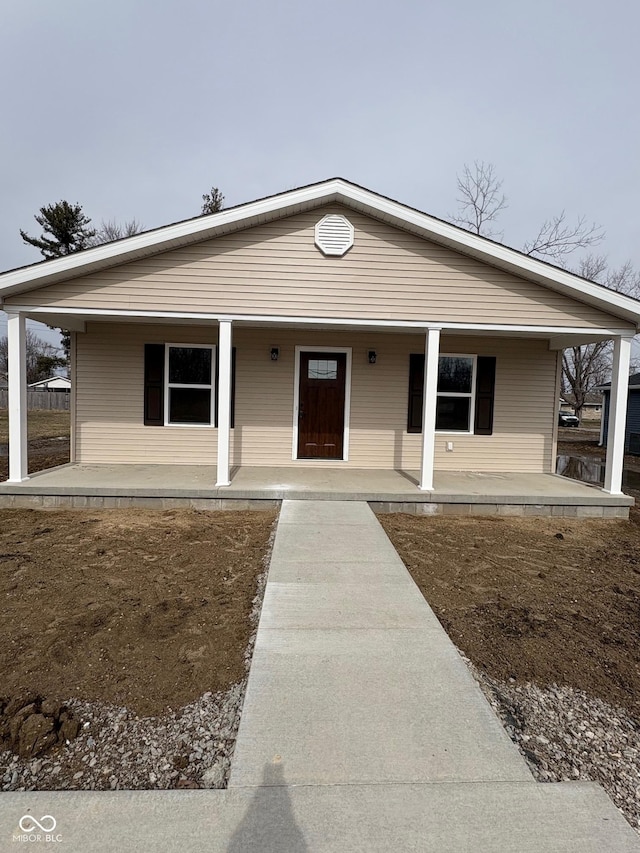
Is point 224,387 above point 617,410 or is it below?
above

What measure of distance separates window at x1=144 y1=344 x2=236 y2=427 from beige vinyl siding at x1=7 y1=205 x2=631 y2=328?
68.7 inches

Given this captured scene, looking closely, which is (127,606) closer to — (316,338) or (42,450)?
(316,338)

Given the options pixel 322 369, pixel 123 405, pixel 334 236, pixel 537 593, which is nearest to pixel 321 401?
pixel 322 369

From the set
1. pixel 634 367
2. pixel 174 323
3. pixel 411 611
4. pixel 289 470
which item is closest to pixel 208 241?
pixel 174 323

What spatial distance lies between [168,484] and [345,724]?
486cm

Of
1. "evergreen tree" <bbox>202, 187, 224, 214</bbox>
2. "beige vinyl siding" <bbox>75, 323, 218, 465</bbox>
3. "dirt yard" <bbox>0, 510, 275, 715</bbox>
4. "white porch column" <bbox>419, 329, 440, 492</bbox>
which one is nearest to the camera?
"dirt yard" <bbox>0, 510, 275, 715</bbox>

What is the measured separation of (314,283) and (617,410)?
4.48 metres

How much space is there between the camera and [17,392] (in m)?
6.34

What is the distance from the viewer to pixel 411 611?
3.34 metres

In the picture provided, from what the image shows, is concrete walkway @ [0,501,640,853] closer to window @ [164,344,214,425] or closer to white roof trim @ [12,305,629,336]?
white roof trim @ [12,305,629,336]

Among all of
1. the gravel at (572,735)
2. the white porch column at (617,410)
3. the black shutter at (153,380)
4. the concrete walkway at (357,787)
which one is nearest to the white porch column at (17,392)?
the black shutter at (153,380)

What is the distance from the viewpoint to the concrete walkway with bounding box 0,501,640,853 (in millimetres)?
1594

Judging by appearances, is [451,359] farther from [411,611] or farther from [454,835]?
[454,835]

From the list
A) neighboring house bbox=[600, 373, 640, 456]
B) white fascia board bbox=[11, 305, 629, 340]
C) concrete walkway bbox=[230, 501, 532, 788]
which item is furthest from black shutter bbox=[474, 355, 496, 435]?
neighboring house bbox=[600, 373, 640, 456]
